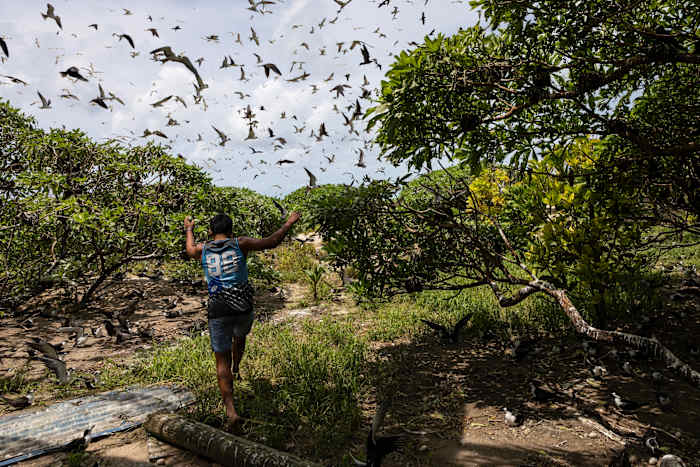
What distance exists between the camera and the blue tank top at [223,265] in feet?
12.5

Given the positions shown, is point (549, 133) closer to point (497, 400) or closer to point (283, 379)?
point (497, 400)

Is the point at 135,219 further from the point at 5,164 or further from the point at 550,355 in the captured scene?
the point at 550,355

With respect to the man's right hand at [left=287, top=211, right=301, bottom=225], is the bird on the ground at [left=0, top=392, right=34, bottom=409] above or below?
below

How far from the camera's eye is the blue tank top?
380 centimetres

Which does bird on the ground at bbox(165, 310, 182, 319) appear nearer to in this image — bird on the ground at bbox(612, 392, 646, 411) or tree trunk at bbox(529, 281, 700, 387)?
tree trunk at bbox(529, 281, 700, 387)

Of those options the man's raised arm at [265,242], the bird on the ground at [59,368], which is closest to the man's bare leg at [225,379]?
the man's raised arm at [265,242]

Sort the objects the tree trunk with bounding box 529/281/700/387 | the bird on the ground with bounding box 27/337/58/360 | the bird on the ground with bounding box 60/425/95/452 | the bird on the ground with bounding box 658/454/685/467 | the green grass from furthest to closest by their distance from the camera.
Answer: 1. the bird on the ground with bounding box 27/337/58/360
2. the green grass
3. the bird on the ground with bounding box 60/425/95/452
4. the bird on the ground with bounding box 658/454/685/467
5. the tree trunk with bounding box 529/281/700/387

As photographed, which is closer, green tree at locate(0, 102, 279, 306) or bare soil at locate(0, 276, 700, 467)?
bare soil at locate(0, 276, 700, 467)

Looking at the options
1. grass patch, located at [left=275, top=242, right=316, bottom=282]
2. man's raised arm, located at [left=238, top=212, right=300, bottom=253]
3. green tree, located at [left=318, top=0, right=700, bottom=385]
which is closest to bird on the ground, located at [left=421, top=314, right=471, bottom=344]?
green tree, located at [left=318, top=0, right=700, bottom=385]

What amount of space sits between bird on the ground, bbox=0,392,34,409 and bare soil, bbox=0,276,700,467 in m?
0.08

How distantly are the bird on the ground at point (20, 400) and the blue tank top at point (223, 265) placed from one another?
91.8 inches

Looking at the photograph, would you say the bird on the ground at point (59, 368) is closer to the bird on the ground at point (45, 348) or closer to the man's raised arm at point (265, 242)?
the bird on the ground at point (45, 348)

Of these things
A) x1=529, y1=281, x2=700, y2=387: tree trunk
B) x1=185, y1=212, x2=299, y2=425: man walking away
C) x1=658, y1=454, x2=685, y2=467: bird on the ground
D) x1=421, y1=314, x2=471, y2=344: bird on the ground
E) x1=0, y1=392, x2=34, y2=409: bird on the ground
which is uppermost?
x1=185, y1=212, x2=299, y2=425: man walking away

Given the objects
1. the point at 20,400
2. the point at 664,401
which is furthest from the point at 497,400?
the point at 20,400
